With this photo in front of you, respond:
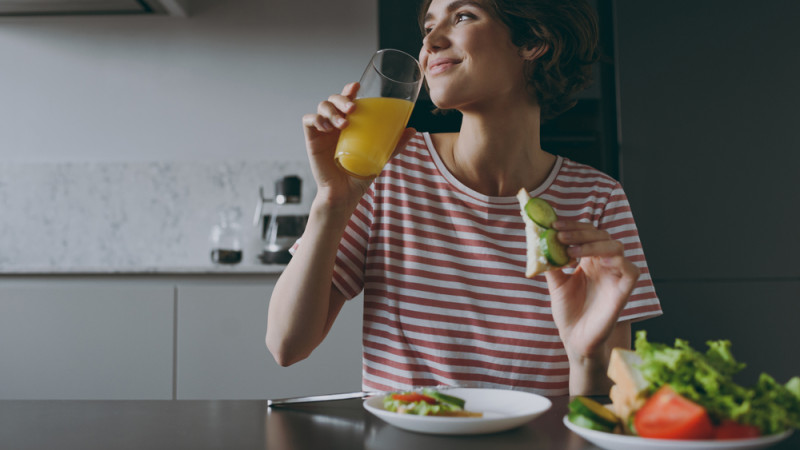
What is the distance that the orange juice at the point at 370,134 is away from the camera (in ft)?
2.87

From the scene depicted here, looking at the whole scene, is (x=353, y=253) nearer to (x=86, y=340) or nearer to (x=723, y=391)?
(x=723, y=391)

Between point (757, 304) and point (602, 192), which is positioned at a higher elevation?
point (602, 192)

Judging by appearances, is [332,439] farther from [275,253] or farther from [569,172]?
[275,253]

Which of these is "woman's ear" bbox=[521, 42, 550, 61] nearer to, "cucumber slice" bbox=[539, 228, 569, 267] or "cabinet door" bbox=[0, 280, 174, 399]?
"cucumber slice" bbox=[539, 228, 569, 267]

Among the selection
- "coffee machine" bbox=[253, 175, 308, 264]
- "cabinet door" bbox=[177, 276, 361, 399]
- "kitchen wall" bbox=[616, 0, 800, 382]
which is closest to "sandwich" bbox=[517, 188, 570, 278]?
"cabinet door" bbox=[177, 276, 361, 399]

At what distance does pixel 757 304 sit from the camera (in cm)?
220

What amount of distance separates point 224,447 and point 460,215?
710mm

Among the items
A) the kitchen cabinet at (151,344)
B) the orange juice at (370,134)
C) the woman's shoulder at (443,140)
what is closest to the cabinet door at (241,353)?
the kitchen cabinet at (151,344)

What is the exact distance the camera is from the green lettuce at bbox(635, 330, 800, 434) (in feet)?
1.70

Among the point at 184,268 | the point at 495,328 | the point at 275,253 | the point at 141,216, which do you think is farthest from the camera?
the point at 141,216

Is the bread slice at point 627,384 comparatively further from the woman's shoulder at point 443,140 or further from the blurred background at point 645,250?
the blurred background at point 645,250

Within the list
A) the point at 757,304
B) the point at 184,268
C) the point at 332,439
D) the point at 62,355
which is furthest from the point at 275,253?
the point at 332,439

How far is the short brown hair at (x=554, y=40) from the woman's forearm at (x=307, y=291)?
477 mm

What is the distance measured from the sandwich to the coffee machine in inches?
67.0
